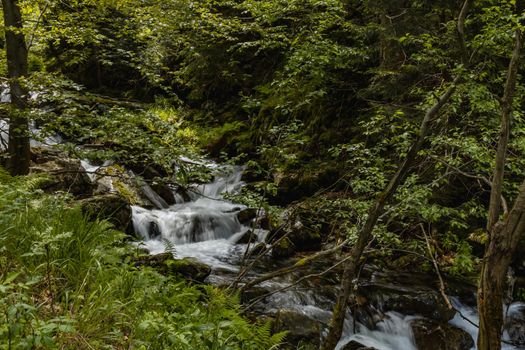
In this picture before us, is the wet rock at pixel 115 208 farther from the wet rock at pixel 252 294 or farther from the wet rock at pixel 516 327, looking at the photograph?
the wet rock at pixel 516 327

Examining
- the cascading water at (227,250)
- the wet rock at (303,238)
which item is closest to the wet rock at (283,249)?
the wet rock at (303,238)

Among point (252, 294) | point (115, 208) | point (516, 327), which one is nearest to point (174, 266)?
point (252, 294)

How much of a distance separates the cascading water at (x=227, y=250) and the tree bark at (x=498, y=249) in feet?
7.34

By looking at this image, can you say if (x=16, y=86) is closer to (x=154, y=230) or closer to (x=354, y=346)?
(x=154, y=230)

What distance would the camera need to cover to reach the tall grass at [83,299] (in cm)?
245

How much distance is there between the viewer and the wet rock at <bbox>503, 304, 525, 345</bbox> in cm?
704

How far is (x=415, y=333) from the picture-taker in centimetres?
685

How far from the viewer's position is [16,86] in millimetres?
6477

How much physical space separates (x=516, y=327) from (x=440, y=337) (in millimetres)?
1594

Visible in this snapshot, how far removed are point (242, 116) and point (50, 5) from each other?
10246 millimetres

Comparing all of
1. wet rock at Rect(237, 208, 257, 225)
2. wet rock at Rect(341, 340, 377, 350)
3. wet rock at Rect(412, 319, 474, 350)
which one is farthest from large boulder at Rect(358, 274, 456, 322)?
wet rock at Rect(237, 208, 257, 225)

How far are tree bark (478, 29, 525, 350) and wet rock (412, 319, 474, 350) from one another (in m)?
2.46

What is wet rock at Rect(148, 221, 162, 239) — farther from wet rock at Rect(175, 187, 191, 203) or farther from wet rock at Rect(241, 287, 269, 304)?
wet rock at Rect(241, 287, 269, 304)

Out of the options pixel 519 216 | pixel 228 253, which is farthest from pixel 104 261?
pixel 228 253
